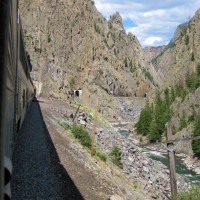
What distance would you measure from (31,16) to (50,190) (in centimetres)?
10751

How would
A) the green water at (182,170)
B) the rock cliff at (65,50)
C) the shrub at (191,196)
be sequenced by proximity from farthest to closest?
the rock cliff at (65,50)
the green water at (182,170)
the shrub at (191,196)

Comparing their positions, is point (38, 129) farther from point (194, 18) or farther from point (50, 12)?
point (194, 18)

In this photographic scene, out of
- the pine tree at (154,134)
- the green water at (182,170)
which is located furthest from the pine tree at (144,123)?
the green water at (182,170)

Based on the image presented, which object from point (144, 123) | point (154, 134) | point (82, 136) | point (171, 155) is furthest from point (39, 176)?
point (144, 123)

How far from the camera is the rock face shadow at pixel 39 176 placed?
10539 mm

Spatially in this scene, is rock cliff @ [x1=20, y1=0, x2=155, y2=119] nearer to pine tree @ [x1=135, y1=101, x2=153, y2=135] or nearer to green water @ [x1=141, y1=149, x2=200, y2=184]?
pine tree @ [x1=135, y1=101, x2=153, y2=135]

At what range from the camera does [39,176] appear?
39.4 feet

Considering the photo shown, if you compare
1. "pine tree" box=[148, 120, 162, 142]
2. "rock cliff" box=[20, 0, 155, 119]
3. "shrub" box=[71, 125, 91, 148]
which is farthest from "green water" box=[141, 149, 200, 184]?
"rock cliff" box=[20, 0, 155, 119]

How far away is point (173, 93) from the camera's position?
13738cm

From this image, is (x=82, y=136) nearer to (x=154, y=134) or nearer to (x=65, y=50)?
(x=154, y=134)

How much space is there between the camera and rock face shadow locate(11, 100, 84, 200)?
415 inches

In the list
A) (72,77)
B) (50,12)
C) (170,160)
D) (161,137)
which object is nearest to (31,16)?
(50,12)

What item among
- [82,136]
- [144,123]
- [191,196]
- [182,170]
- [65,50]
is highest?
[65,50]

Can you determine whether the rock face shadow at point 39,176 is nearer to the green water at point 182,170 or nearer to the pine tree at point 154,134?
the green water at point 182,170
